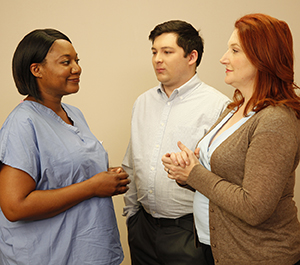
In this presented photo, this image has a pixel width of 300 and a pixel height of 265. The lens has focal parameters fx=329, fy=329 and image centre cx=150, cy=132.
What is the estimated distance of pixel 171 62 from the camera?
5.95 feet

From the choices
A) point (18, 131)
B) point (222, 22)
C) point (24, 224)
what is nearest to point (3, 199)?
point (24, 224)

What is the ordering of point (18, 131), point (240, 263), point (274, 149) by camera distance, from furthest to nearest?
point (18, 131) → point (240, 263) → point (274, 149)

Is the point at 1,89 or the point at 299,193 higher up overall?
the point at 1,89

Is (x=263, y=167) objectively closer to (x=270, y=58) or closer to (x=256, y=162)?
(x=256, y=162)

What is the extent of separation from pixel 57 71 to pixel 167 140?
67 cm

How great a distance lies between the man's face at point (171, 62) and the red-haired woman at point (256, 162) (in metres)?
0.59

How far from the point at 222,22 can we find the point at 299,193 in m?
1.35

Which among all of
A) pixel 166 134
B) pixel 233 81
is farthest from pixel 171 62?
pixel 233 81

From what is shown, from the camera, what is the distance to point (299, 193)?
2.39m

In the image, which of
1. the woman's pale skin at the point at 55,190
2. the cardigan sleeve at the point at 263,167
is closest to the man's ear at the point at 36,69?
the woman's pale skin at the point at 55,190

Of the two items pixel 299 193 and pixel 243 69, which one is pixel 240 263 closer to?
pixel 243 69

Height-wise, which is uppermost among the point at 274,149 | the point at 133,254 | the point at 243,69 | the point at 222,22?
the point at 222,22

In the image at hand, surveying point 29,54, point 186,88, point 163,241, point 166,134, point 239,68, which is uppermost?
point 29,54

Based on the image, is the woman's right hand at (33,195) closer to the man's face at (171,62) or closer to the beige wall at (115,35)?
the man's face at (171,62)
